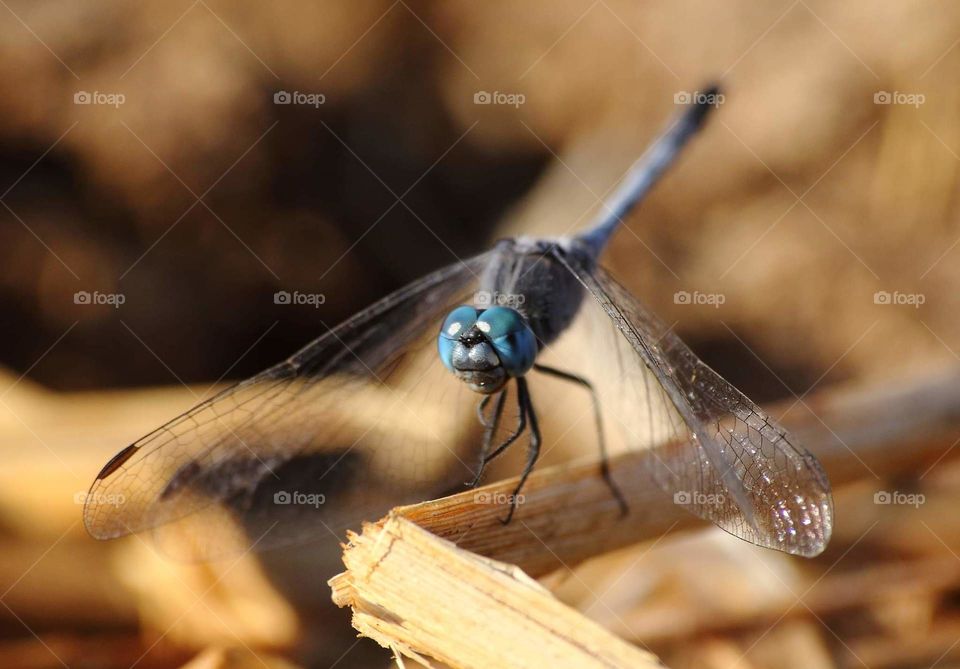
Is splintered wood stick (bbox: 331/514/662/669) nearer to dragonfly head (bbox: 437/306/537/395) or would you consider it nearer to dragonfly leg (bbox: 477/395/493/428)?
dragonfly head (bbox: 437/306/537/395)

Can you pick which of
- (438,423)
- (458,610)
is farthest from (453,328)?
(458,610)

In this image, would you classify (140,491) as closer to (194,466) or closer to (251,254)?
(194,466)

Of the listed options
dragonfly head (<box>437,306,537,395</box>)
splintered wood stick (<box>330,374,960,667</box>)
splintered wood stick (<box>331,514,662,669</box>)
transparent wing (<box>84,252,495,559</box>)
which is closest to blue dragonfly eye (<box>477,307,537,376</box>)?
dragonfly head (<box>437,306,537,395</box>)

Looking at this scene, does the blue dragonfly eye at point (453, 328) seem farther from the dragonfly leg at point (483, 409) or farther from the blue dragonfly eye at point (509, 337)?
the dragonfly leg at point (483, 409)

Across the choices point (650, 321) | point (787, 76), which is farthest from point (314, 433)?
point (787, 76)

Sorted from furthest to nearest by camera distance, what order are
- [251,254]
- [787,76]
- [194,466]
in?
[787,76] → [251,254] → [194,466]

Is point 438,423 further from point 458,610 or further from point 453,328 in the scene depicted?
point 458,610

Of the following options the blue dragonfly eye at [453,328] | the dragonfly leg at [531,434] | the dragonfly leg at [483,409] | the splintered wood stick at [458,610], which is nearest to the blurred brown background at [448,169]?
the dragonfly leg at [483,409]
